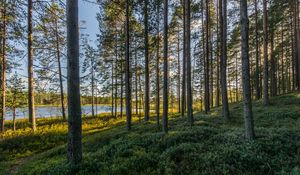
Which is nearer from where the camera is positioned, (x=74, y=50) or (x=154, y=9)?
(x=74, y=50)

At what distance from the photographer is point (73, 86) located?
5.64 metres

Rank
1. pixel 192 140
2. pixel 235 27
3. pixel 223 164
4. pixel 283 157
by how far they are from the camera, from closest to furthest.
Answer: pixel 223 164, pixel 283 157, pixel 192 140, pixel 235 27

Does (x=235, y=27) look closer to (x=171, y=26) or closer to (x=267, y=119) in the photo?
(x=171, y=26)

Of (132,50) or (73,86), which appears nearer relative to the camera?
(73,86)

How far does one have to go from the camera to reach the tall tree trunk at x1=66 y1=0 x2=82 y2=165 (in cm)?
562

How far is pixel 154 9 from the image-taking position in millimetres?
14008

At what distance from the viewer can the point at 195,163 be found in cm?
532

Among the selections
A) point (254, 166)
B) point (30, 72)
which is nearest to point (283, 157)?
point (254, 166)

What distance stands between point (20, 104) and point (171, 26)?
49.4ft

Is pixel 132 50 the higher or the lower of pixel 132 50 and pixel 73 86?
the higher

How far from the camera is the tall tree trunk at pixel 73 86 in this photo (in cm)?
562

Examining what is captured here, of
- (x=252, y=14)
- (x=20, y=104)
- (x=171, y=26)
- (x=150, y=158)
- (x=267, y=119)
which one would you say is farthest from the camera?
(x=252, y=14)

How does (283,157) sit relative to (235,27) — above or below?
below

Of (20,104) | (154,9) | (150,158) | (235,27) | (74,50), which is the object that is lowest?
(150,158)
